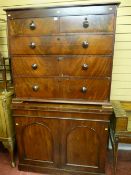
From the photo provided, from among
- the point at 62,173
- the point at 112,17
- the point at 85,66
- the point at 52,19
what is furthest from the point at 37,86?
the point at 62,173

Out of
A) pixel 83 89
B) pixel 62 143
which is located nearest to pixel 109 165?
pixel 62 143

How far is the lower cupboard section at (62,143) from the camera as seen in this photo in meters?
1.68

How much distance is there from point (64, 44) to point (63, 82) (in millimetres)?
353

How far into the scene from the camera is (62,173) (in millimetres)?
1904

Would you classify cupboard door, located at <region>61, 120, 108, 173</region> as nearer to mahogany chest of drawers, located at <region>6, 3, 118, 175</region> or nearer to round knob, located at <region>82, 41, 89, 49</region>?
mahogany chest of drawers, located at <region>6, 3, 118, 175</region>

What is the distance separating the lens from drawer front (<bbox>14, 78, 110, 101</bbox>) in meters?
1.57

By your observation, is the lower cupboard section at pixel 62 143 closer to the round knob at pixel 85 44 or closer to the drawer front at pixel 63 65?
the drawer front at pixel 63 65

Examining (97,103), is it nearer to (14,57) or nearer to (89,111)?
(89,111)

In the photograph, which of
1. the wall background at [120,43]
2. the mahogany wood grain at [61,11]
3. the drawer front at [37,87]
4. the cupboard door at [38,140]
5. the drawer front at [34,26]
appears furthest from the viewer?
the wall background at [120,43]

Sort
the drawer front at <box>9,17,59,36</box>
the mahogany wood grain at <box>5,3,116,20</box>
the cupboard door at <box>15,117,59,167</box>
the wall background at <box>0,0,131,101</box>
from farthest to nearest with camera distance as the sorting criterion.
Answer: the wall background at <box>0,0,131,101</box>
the cupboard door at <box>15,117,59,167</box>
the drawer front at <box>9,17,59,36</box>
the mahogany wood grain at <box>5,3,116,20</box>

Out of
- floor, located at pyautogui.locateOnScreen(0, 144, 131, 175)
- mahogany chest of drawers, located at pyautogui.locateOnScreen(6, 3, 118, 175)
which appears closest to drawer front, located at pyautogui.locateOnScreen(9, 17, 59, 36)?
mahogany chest of drawers, located at pyautogui.locateOnScreen(6, 3, 118, 175)

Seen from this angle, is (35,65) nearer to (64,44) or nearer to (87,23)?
(64,44)

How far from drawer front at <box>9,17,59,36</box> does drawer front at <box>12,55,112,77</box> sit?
0.73ft

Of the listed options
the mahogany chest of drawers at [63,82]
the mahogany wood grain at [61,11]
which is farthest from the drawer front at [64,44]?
the mahogany wood grain at [61,11]
